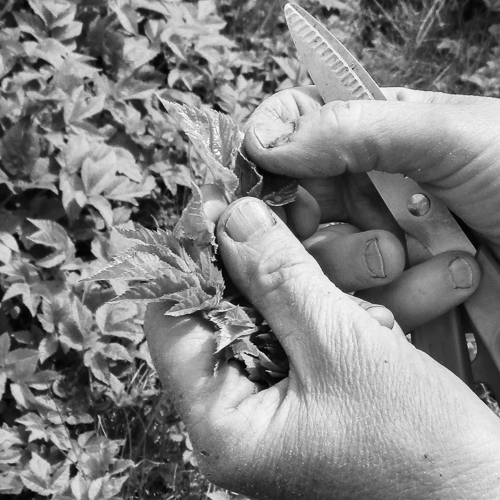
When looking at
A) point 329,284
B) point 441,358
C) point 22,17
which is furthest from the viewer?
point 22,17

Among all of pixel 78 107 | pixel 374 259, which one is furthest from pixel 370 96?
pixel 78 107

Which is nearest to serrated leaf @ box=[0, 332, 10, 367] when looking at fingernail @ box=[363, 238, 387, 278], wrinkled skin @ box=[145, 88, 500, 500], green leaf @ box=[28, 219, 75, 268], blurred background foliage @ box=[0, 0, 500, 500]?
blurred background foliage @ box=[0, 0, 500, 500]

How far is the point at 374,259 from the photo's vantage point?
1956 mm

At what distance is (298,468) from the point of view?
1.53 metres

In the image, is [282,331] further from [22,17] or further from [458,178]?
[22,17]

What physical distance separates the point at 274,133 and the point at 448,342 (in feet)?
2.41

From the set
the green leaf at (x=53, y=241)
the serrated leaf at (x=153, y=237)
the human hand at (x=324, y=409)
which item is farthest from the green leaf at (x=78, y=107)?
the human hand at (x=324, y=409)

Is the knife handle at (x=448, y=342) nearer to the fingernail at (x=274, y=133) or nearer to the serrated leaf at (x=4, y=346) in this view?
the fingernail at (x=274, y=133)

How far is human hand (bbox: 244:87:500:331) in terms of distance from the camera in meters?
1.79

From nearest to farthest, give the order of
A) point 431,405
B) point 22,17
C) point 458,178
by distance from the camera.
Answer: point 431,405, point 458,178, point 22,17

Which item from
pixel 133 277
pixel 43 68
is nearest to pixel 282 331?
pixel 133 277

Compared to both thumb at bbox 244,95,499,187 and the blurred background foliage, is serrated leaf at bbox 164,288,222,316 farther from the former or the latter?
the blurred background foliage

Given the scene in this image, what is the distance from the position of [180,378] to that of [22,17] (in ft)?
5.36

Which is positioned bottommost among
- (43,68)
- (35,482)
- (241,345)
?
(35,482)
